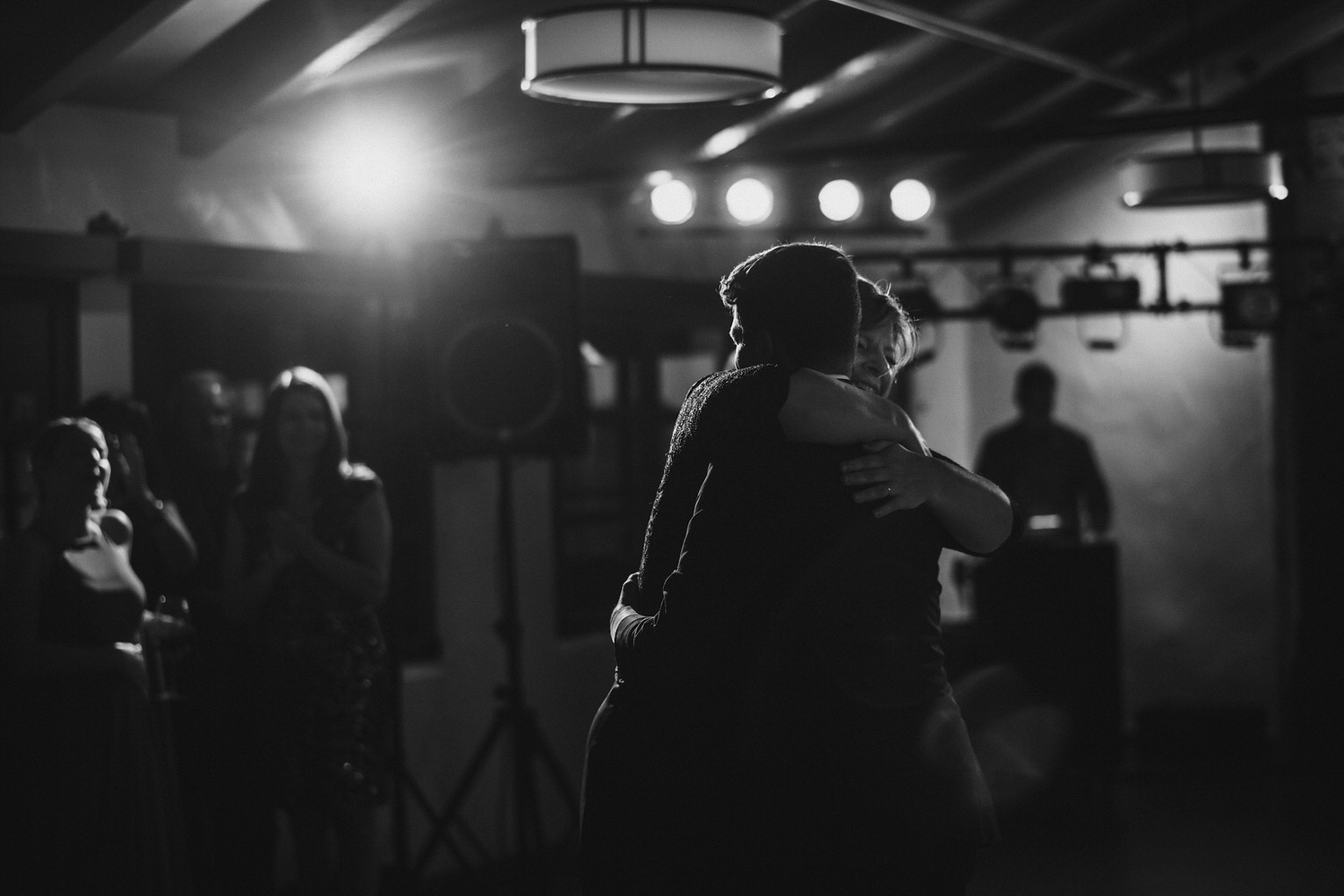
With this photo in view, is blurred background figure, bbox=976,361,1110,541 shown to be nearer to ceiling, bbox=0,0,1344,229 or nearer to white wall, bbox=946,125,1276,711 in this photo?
white wall, bbox=946,125,1276,711

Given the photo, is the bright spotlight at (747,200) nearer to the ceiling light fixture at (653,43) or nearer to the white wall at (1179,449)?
the white wall at (1179,449)

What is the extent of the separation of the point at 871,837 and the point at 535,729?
340cm

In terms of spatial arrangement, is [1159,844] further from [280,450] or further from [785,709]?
[785,709]

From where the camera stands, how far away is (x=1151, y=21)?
7.15 m

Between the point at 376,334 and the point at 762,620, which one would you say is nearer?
the point at 762,620

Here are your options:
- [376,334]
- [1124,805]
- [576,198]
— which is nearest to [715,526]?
[376,334]

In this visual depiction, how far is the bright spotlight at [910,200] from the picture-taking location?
6.80 metres

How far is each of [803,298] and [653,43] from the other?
160cm

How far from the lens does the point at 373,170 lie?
17.2ft

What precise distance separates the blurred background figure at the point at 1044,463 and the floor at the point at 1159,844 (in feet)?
4.00

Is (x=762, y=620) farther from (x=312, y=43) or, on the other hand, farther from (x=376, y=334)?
(x=376, y=334)

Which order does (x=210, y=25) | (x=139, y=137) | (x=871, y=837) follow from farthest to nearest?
(x=139, y=137)
(x=210, y=25)
(x=871, y=837)

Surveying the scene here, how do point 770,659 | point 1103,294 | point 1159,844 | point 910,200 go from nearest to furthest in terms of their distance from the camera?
point 770,659, point 1159,844, point 910,200, point 1103,294

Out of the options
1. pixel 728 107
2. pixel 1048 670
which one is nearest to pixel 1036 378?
pixel 1048 670
